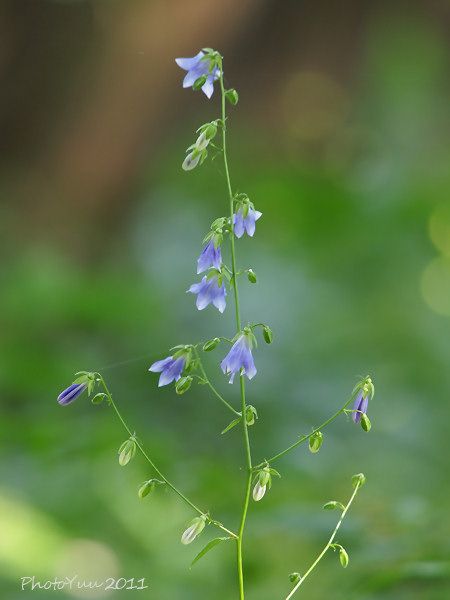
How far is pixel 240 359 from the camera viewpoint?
851mm

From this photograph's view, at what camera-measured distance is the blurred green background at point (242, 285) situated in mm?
1719

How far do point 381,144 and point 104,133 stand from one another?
84.5 inches

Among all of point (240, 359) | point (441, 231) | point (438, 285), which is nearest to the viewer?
point (240, 359)

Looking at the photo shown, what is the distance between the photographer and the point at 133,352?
10.0 feet

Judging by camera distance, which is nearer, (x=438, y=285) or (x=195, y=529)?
(x=195, y=529)

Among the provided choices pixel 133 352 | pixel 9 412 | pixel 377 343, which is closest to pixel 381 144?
pixel 377 343

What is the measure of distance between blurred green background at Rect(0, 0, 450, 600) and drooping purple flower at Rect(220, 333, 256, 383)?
2.33ft

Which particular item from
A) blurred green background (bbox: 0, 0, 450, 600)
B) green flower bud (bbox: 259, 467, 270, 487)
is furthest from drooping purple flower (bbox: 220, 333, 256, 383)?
blurred green background (bbox: 0, 0, 450, 600)

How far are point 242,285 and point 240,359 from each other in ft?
9.06

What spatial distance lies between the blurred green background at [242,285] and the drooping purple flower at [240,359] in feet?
2.33

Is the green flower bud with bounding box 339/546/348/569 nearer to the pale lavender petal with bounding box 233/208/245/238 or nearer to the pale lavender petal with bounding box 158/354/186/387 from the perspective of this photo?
the pale lavender petal with bounding box 158/354/186/387

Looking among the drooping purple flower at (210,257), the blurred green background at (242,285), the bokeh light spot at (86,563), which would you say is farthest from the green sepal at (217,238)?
the bokeh light spot at (86,563)

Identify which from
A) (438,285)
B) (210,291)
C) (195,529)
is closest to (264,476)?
(195,529)

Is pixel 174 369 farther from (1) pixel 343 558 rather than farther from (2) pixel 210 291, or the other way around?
(1) pixel 343 558
